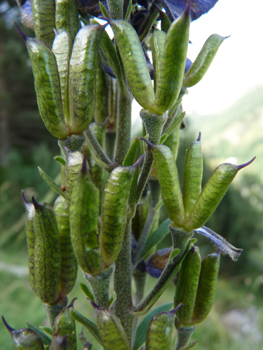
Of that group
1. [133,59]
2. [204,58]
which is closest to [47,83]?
[133,59]

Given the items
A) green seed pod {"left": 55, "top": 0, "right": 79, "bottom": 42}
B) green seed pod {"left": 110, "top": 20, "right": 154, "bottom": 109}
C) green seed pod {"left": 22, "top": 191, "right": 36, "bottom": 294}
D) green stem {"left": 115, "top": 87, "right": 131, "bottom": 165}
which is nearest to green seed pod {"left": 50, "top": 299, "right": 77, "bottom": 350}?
green seed pod {"left": 22, "top": 191, "right": 36, "bottom": 294}

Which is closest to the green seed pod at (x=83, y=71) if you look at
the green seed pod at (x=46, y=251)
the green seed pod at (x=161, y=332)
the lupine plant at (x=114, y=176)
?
the lupine plant at (x=114, y=176)

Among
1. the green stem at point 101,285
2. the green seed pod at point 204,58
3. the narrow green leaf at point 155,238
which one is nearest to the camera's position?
the green stem at point 101,285

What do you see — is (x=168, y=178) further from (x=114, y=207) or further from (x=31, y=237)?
(x=31, y=237)

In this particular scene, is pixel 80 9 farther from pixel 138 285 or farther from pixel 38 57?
pixel 138 285

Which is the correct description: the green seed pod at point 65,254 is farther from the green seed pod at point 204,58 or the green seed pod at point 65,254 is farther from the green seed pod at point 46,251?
the green seed pod at point 204,58

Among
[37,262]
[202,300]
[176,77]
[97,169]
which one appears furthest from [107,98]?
[202,300]
